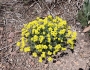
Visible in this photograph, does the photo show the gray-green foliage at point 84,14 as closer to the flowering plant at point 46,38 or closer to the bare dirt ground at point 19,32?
the bare dirt ground at point 19,32

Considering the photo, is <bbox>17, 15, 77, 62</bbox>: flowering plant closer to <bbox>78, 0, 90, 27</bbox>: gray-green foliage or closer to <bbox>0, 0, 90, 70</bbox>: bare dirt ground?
<bbox>0, 0, 90, 70</bbox>: bare dirt ground

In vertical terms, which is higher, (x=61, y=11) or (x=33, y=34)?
(x=61, y=11)

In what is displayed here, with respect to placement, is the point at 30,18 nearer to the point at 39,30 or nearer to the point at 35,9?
the point at 35,9

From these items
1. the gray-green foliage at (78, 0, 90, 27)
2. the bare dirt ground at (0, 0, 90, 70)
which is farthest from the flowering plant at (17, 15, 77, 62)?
the gray-green foliage at (78, 0, 90, 27)

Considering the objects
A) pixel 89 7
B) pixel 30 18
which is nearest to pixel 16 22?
pixel 30 18

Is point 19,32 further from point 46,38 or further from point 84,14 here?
point 84,14

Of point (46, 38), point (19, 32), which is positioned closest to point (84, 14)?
point (46, 38)

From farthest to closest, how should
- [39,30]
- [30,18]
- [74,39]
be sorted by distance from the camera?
[30,18] < [74,39] < [39,30]
